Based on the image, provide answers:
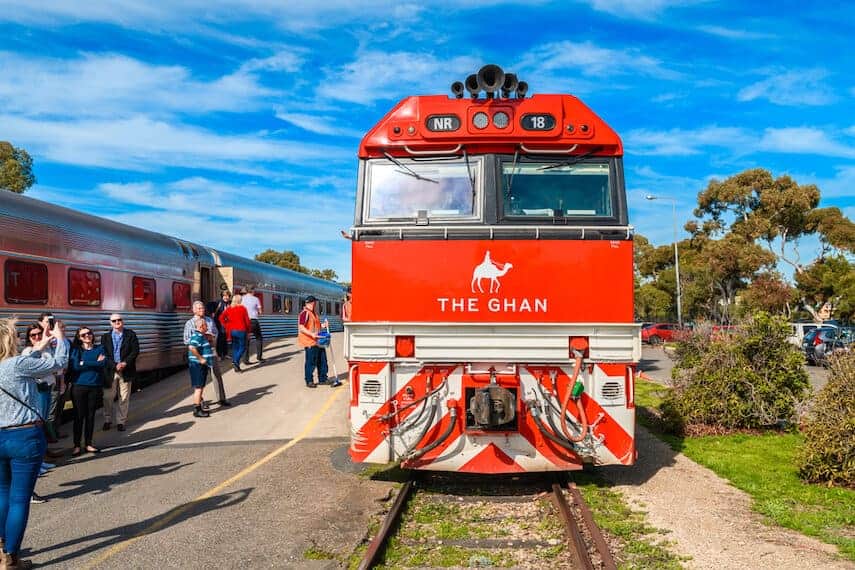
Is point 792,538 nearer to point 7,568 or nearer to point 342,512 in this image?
point 342,512

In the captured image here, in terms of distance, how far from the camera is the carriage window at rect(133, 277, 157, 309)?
14.2 meters

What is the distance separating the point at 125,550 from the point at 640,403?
10545 mm

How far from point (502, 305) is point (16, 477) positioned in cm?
430

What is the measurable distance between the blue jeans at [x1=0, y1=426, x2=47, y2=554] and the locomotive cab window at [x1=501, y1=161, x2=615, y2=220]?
4.53m

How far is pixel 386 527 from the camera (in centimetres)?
575

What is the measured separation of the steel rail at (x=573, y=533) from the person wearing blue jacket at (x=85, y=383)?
6.39 m

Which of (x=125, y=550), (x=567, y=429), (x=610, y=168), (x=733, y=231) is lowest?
(x=125, y=550)

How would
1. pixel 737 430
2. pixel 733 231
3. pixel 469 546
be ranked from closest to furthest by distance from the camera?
pixel 469 546, pixel 737 430, pixel 733 231

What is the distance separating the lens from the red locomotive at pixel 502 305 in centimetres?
660

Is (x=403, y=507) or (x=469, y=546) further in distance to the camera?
(x=403, y=507)

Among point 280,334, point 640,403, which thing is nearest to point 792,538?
point 640,403

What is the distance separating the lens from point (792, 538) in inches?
230

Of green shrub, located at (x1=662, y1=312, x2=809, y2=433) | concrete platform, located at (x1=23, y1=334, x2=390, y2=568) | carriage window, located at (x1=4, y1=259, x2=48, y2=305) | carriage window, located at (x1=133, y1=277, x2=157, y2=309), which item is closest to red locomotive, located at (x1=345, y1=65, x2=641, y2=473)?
concrete platform, located at (x1=23, y1=334, x2=390, y2=568)

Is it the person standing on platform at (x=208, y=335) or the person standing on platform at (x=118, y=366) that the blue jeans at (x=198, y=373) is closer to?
the person standing on platform at (x=208, y=335)
